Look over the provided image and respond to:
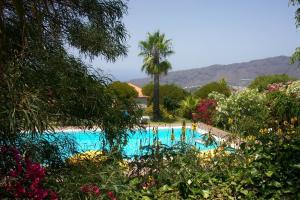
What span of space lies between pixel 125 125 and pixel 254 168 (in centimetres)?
158

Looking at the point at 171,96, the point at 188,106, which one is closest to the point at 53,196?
the point at 188,106

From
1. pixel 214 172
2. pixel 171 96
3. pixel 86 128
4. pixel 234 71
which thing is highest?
pixel 234 71

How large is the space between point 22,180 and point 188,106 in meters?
18.4

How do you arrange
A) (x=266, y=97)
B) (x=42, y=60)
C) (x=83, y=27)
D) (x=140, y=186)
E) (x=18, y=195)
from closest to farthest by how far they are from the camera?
1. (x=18, y=195)
2. (x=42, y=60)
3. (x=140, y=186)
4. (x=83, y=27)
5. (x=266, y=97)

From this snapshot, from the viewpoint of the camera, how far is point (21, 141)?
401 centimetres

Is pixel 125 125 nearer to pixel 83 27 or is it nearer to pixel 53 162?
pixel 53 162

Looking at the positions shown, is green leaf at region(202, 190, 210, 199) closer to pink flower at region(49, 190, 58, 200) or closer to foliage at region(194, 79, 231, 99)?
pink flower at region(49, 190, 58, 200)

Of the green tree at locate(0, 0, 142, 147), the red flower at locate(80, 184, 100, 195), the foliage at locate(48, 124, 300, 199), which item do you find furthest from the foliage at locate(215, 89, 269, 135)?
the red flower at locate(80, 184, 100, 195)

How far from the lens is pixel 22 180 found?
337 centimetres

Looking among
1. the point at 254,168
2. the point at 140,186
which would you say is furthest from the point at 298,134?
the point at 140,186

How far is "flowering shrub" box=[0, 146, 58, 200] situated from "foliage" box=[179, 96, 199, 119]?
1788cm

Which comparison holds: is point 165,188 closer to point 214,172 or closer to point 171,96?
point 214,172

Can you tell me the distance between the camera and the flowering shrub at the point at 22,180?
3.29 metres

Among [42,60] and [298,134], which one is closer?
[42,60]
